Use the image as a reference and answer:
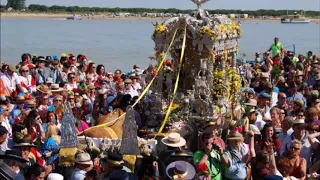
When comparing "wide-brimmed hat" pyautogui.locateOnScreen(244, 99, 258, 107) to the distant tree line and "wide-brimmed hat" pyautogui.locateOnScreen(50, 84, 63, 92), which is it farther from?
the distant tree line

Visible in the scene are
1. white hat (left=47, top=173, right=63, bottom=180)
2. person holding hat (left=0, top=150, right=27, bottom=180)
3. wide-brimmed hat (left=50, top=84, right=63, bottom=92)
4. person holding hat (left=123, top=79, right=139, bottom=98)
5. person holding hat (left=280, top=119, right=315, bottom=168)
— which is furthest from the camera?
person holding hat (left=123, top=79, right=139, bottom=98)

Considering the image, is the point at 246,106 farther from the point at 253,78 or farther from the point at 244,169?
the point at 253,78

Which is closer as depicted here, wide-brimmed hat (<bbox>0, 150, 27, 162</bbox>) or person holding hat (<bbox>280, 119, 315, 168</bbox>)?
wide-brimmed hat (<bbox>0, 150, 27, 162</bbox>)

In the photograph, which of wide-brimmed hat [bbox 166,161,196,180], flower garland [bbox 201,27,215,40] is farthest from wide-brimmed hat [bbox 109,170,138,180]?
flower garland [bbox 201,27,215,40]

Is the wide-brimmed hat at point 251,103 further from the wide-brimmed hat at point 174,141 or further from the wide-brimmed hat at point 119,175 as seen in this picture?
the wide-brimmed hat at point 119,175

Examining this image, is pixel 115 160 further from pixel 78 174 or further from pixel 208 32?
pixel 208 32

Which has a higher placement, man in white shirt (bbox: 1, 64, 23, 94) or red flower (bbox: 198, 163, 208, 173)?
man in white shirt (bbox: 1, 64, 23, 94)

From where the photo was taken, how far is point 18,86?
12375mm

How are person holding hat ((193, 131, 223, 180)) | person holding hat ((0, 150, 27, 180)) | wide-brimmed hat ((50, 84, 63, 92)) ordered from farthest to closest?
wide-brimmed hat ((50, 84, 63, 92)), person holding hat ((193, 131, 223, 180)), person holding hat ((0, 150, 27, 180))

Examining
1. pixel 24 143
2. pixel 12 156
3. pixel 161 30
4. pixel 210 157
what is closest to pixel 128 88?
pixel 161 30

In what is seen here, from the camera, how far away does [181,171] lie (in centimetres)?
712

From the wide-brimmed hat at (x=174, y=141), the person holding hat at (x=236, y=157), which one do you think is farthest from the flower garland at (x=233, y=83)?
the wide-brimmed hat at (x=174, y=141)

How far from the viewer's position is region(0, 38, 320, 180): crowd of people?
735 cm

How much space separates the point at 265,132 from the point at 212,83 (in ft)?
7.75
